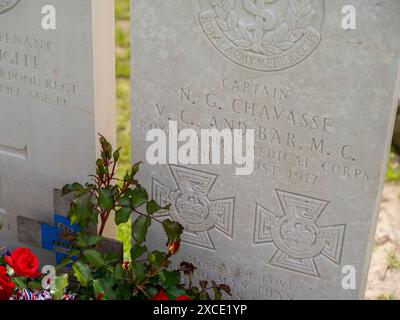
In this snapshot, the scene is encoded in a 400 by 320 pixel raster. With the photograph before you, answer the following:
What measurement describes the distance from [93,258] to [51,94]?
70cm

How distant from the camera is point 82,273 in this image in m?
2.43

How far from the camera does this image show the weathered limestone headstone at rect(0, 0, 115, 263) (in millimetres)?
2615

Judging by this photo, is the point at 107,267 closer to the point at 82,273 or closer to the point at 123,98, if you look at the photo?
the point at 82,273

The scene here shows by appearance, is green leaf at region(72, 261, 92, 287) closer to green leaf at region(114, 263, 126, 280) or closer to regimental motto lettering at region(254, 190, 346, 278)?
green leaf at region(114, 263, 126, 280)

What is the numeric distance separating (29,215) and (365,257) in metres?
1.45

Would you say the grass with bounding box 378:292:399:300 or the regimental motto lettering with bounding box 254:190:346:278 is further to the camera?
the grass with bounding box 378:292:399:300

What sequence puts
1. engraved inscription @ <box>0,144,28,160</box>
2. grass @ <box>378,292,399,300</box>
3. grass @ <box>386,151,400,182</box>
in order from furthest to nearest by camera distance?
grass @ <box>386,151,400,182</box> < grass @ <box>378,292,399,300</box> < engraved inscription @ <box>0,144,28,160</box>

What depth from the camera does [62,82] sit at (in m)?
2.72

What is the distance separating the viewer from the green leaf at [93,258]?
97.4 inches

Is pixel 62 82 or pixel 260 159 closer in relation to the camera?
pixel 260 159

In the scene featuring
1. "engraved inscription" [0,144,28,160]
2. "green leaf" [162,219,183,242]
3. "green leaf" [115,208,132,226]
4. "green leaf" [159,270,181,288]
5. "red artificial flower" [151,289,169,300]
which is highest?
"engraved inscription" [0,144,28,160]

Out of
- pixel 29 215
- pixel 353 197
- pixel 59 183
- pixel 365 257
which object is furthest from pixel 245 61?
pixel 29 215

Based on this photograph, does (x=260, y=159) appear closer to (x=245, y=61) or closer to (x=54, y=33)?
(x=245, y=61)

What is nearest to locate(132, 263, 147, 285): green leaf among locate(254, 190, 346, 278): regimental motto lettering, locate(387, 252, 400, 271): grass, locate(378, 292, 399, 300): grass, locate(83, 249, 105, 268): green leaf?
locate(83, 249, 105, 268): green leaf
